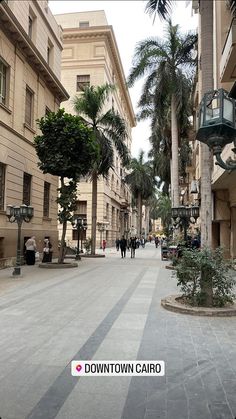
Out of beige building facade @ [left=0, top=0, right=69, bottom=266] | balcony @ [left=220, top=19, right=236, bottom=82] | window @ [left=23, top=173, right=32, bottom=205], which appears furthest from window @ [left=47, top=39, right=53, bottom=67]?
balcony @ [left=220, top=19, right=236, bottom=82]

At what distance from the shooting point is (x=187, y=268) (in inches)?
335

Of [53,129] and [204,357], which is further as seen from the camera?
[53,129]

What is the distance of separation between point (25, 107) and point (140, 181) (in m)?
39.6

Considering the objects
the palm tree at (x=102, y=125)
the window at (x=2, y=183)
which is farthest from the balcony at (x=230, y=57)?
the palm tree at (x=102, y=125)

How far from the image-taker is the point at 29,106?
22.0 metres

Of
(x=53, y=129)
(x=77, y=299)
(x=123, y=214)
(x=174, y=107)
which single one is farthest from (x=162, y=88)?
(x=123, y=214)

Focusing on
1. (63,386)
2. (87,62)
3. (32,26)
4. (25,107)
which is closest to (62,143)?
(25,107)

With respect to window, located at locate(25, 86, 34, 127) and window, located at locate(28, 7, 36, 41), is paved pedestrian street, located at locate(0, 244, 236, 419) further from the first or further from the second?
window, located at locate(28, 7, 36, 41)

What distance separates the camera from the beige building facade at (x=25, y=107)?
713 inches

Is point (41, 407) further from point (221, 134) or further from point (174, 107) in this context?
point (174, 107)

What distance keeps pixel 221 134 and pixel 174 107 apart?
788 inches

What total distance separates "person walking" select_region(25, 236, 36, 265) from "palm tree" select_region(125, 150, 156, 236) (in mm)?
41164

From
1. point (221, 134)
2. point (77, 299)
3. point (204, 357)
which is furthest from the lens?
point (77, 299)

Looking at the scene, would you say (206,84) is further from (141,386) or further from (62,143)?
(62,143)
